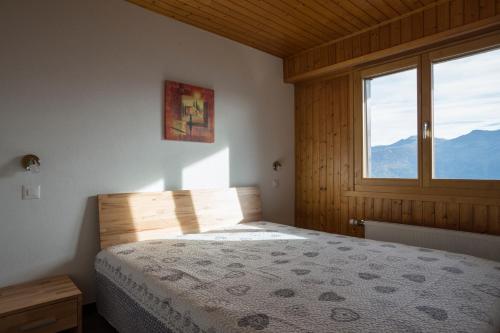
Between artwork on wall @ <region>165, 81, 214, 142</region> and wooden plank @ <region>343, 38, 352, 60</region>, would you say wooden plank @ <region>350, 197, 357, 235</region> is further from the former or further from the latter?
artwork on wall @ <region>165, 81, 214, 142</region>

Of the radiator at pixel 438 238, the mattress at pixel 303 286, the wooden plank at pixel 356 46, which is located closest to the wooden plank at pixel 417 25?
the wooden plank at pixel 356 46

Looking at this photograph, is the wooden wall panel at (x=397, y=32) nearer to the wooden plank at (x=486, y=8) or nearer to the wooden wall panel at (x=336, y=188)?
the wooden plank at (x=486, y=8)

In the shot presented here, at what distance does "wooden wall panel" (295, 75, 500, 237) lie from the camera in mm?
2836

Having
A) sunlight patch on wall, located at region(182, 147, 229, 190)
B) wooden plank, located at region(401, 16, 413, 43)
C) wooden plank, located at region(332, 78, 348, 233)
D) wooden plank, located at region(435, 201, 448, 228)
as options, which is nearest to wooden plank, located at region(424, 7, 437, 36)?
wooden plank, located at region(401, 16, 413, 43)

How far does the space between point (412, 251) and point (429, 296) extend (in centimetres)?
86

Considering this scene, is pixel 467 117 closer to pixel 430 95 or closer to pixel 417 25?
pixel 430 95

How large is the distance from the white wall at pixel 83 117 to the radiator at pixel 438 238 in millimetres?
1712

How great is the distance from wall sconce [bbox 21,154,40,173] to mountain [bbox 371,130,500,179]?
10.4 ft

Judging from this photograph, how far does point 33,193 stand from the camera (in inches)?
86.8

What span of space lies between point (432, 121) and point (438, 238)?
1.08 m

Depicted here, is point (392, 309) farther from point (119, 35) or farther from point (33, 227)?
point (119, 35)

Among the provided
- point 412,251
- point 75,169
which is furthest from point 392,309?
point 75,169

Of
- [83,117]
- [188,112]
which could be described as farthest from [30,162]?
[188,112]

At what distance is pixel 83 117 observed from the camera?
244 centimetres
